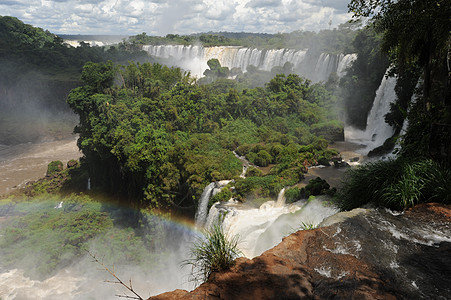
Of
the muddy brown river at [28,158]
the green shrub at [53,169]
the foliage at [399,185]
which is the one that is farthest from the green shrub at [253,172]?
the muddy brown river at [28,158]

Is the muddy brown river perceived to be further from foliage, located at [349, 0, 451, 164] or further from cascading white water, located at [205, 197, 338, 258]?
foliage, located at [349, 0, 451, 164]

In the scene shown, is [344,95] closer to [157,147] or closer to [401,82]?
[401,82]

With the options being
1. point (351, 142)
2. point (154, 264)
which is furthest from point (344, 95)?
point (154, 264)

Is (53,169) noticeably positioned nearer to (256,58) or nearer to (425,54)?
(425,54)

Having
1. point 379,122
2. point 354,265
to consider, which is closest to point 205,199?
point 354,265

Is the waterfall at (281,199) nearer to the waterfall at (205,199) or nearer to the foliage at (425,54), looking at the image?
the waterfall at (205,199)
